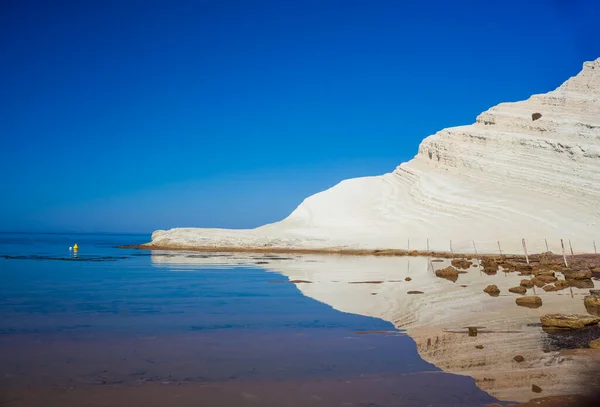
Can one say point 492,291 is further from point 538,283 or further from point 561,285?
point 538,283

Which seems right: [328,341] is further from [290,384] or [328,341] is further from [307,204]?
[307,204]

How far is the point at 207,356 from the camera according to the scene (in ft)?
21.9

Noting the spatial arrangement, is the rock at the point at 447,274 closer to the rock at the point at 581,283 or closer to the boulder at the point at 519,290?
the rock at the point at 581,283

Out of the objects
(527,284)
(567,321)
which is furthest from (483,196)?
(567,321)

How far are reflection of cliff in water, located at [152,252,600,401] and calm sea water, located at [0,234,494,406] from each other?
412 millimetres

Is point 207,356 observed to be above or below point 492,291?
above

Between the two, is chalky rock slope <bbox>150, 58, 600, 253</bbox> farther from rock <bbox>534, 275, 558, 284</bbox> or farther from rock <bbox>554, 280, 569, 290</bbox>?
rock <bbox>554, 280, 569, 290</bbox>

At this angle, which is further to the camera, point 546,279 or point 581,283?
point 546,279

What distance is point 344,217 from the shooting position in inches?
1764

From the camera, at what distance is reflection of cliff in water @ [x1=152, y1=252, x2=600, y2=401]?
5.44 meters

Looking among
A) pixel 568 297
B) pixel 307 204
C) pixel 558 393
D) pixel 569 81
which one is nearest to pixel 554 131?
pixel 569 81

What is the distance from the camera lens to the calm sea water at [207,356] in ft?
16.4

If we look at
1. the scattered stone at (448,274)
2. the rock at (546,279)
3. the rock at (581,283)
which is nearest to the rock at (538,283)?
the rock at (546,279)

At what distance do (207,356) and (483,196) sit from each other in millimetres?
36379
